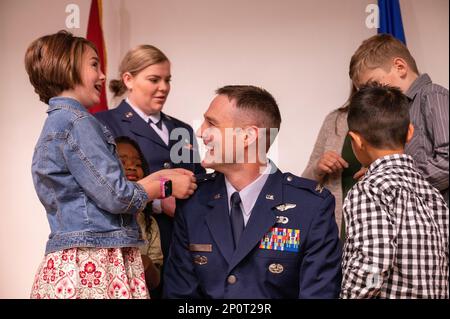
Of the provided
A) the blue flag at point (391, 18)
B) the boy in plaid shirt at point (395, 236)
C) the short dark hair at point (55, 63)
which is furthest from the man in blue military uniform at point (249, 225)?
the blue flag at point (391, 18)

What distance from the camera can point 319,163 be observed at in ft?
9.06

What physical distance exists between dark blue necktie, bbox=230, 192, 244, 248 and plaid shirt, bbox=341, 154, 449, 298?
1.36 ft

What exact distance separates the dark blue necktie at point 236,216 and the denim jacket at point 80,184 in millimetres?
327

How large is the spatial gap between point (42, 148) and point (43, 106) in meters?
2.23

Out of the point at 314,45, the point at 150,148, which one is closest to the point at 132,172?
Result: the point at 150,148

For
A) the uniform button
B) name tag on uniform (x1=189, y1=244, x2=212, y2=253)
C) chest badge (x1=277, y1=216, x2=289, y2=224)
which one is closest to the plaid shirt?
chest badge (x1=277, y1=216, x2=289, y2=224)

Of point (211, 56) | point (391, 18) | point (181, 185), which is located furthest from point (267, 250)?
point (211, 56)

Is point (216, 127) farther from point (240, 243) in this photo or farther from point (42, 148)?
point (42, 148)

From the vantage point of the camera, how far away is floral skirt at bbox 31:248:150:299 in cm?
207

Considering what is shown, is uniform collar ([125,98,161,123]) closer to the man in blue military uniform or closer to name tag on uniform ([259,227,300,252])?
the man in blue military uniform

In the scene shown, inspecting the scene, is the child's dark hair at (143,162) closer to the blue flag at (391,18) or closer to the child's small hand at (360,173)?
the child's small hand at (360,173)

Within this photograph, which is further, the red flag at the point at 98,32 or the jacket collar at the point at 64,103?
the red flag at the point at 98,32

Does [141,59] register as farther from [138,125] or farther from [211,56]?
[211,56]

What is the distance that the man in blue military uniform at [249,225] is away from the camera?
214 cm
